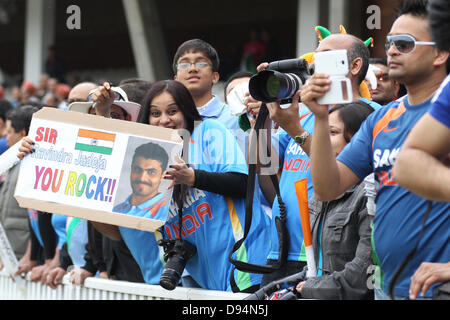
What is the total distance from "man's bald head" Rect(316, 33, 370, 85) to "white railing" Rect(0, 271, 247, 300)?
51.0 inches

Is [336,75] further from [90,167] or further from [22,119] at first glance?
[22,119]

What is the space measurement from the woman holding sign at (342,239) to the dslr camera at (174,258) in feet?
2.84

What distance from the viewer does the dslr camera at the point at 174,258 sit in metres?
3.91

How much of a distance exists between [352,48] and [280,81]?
37.4 inches

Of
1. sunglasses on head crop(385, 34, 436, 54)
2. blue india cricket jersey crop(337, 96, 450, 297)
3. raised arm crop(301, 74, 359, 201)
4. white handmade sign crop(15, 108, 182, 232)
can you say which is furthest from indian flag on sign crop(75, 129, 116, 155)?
sunglasses on head crop(385, 34, 436, 54)

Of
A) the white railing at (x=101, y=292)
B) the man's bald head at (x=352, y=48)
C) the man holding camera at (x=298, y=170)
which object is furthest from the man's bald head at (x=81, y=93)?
the man's bald head at (x=352, y=48)

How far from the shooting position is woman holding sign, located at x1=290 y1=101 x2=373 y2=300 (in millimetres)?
3088

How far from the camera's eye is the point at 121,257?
4.86 meters

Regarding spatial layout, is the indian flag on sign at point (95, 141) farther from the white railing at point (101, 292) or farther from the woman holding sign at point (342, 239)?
the woman holding sign at point (342, 239)

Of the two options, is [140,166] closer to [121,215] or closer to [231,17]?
[121,215]

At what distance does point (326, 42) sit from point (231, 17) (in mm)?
14750

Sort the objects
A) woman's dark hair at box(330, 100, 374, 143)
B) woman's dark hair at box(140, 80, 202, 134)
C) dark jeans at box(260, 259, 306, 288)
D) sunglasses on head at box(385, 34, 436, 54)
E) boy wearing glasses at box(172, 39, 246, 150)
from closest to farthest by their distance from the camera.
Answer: sunglasses on head at box(385, 34, 436, 54) < woman's dark hair at box(330, 100, 374, 143) < dark jeans at box(260, 259, 306, 288) < woman's dark hair at box(140, 80, 202, 134) < boy wearing glasses at box(172, 39, 246, 150)

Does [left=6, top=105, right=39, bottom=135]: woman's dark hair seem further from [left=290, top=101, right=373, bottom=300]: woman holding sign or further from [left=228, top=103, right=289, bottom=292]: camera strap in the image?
[left=290, top=101, right=373, bottom=300]: woman holding sign

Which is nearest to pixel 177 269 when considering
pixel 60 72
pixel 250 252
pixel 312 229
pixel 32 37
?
pixel 250 252
